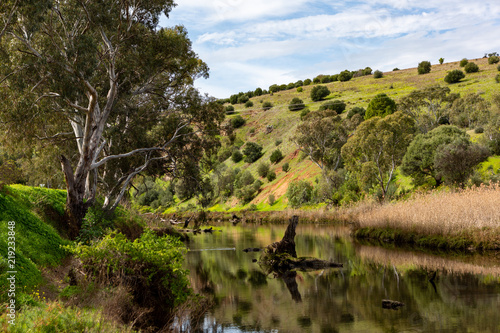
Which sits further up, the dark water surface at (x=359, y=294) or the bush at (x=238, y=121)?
the bush at (x=238, y=121)

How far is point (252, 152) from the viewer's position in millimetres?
82500

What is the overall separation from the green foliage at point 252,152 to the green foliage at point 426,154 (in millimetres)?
41155

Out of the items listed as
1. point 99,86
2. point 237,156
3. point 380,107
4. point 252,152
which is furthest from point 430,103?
point 99,86

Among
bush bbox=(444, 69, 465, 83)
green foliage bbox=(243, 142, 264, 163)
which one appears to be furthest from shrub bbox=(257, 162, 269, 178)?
bush bbox=(444, 69, 465, 83)

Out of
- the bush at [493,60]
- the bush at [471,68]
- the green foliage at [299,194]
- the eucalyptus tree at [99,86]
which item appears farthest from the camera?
the bush at [493,60]

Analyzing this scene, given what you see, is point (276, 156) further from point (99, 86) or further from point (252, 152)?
point (99, 86)

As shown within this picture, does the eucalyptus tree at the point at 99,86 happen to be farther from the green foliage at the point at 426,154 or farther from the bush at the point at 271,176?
the bush at the point at 271,176

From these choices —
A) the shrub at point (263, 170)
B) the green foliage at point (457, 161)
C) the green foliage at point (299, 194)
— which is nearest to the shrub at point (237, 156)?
the shrub at point (263, 170)

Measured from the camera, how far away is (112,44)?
67.3ft

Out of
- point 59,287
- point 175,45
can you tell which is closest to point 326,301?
point 59,287

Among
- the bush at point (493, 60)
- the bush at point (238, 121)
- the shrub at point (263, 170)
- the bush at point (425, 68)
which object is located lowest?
the shrub at point (263, 170)

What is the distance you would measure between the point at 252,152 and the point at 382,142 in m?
45.5

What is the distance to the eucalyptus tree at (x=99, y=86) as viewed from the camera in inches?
674

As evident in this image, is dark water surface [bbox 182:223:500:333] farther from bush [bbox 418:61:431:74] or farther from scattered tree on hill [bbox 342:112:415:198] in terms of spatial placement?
bush [bbox 418:61:431:74]
